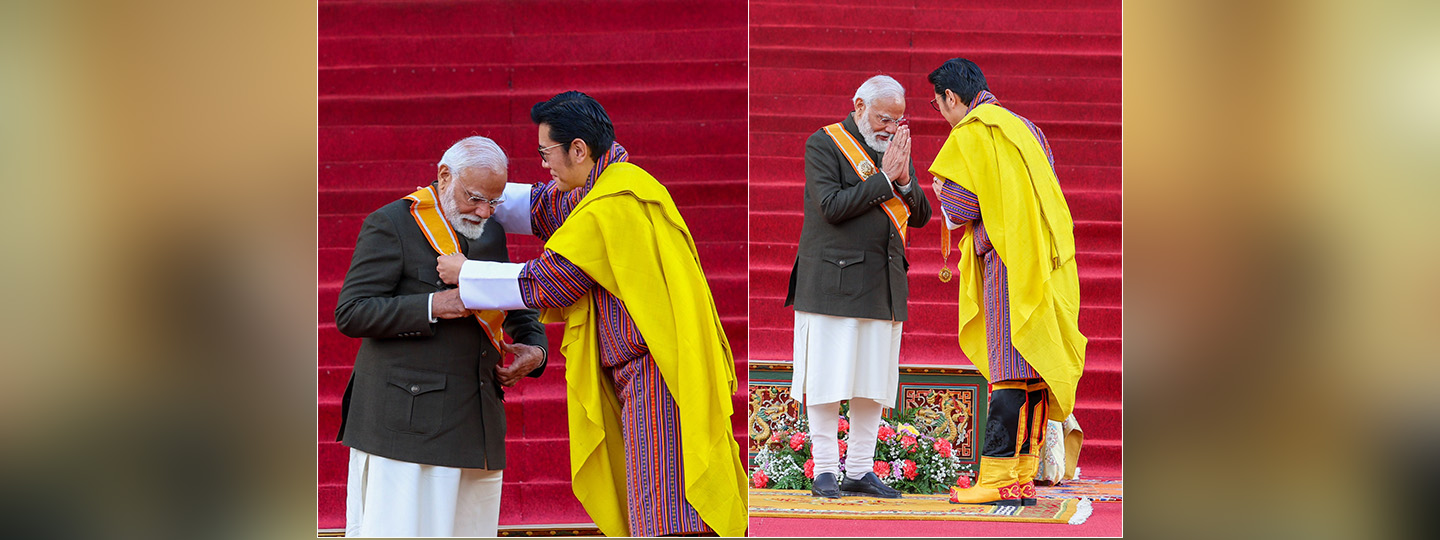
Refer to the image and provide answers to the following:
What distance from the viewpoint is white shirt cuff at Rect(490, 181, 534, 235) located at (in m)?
3.52

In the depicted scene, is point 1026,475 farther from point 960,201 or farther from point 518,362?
point 518,362

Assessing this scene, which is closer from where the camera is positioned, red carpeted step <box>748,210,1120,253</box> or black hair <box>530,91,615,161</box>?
black hair <box>530,91,615,161</box>

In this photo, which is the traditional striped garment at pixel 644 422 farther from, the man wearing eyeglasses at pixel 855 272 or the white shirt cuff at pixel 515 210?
the man wearing eyeglasses at pixel 855 272

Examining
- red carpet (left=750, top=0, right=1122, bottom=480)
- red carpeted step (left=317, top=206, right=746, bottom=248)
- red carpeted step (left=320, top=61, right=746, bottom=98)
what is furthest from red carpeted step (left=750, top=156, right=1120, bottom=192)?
red carpeted step (left=320, top=61, right=746, bottom=98)

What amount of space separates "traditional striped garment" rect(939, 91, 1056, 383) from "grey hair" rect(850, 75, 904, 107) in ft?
0.85

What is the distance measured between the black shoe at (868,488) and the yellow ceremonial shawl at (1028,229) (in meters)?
0.63

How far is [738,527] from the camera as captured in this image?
3529 mm

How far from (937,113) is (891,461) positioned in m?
1.17

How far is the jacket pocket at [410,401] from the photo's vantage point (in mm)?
3260

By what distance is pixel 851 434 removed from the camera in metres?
3.90

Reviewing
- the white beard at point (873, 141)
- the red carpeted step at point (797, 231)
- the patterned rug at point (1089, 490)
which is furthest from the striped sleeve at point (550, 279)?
the patterned rug at point (1089, 490)

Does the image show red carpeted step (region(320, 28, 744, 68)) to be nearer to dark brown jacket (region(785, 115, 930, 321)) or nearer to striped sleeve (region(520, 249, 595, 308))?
dark brown jacket (region(785, 115, 930, 321))
